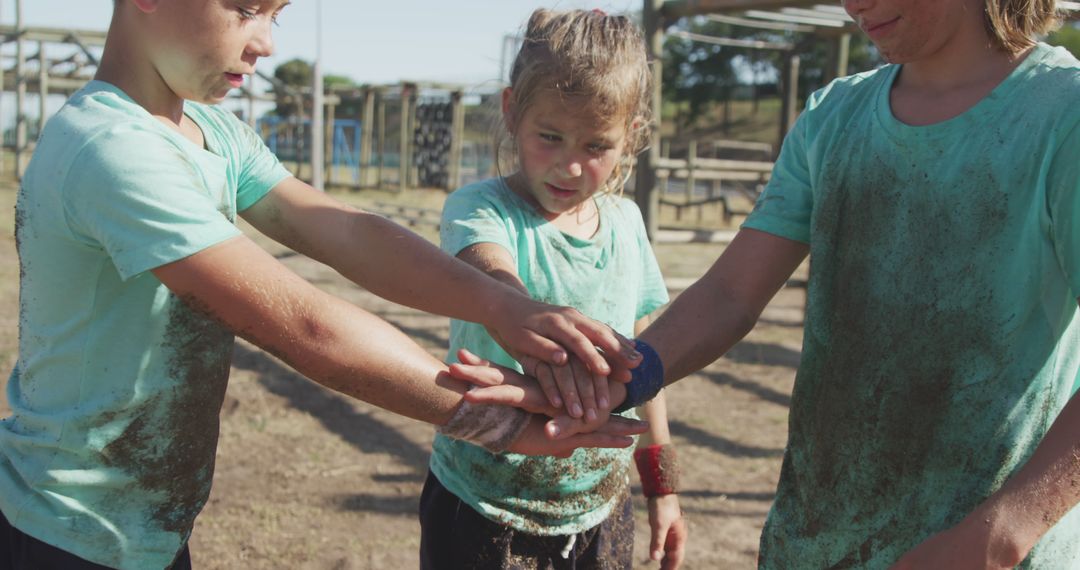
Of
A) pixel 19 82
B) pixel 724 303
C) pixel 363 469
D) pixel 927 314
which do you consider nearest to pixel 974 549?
pixel 927 314

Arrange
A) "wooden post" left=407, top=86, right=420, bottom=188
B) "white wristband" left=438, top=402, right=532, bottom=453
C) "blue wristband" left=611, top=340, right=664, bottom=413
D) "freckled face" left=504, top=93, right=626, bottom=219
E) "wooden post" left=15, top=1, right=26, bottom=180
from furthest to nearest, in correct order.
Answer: "wooden post" left=407, top=86, right=420, bottom=188 → "wooden post" left=15, top=1, right=26, bottom=180 → "freckled face" left=504, top=93, right=626, bottom=219 → "blue wristband" left=611, top=340, right=664, bottom=413 → "white wristband" left=438, top=402, right=532, bottom=453

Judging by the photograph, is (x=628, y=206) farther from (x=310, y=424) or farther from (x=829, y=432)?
(x=310, y=424)

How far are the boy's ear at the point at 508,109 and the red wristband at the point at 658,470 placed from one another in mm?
852

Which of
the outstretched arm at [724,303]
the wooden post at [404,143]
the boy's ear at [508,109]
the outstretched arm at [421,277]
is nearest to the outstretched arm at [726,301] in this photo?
the outstretched arm at [724,303]

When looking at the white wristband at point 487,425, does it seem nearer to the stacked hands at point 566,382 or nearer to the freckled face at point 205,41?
the stacked hands at point 566,382

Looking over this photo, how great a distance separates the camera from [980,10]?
5.57 ft

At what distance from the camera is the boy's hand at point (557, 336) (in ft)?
6.55

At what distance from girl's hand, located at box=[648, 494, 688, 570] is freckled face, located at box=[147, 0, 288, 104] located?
1406 mm

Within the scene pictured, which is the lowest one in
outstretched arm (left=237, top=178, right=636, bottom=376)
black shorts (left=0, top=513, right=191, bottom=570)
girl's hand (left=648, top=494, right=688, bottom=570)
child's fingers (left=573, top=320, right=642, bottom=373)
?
girl's hand (left=648, top=494, right=688, bottom=570)

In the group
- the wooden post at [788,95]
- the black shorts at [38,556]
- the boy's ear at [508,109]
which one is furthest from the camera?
the wooden post at [788,95]

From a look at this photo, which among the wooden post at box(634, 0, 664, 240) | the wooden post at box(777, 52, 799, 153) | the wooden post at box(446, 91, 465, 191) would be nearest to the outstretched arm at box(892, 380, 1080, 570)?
the wooden post at box(634, 0, 664, 240)

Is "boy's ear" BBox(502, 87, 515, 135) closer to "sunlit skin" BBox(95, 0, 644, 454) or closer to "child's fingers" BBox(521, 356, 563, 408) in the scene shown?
"sunlit skin" BBox(95, 0, 644, 454)

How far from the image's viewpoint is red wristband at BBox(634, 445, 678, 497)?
245cm

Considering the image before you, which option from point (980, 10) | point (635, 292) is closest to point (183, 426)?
point (635, 292)
